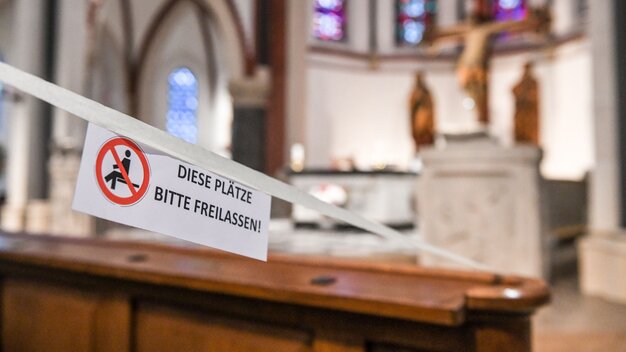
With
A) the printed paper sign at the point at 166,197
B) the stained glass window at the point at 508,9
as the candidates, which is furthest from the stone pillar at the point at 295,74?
the printed paper sign at the point at 166,197

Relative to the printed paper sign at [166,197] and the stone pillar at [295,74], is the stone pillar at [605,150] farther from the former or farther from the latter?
the stone pillar at [295,74]

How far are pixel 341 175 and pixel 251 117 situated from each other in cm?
252

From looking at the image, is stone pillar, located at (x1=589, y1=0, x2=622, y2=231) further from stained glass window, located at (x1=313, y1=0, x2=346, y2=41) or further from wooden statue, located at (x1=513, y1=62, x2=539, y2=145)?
stained glass window, located at (x1=313, y1=0, x2=346, y2=41)

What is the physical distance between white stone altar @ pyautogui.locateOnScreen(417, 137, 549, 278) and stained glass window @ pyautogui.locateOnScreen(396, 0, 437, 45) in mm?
11337

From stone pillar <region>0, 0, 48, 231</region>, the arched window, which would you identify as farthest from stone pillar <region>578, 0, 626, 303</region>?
the arched window

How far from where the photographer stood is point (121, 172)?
2.30ft

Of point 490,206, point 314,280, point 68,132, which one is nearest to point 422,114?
point 68,132

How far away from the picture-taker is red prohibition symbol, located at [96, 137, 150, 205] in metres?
0.68

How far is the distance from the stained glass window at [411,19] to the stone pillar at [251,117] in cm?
706

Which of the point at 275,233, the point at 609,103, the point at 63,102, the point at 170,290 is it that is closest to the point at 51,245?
the point at 170,290

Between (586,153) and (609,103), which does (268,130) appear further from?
(586,153)

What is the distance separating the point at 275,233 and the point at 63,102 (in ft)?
20.2

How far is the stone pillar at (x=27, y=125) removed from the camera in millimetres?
7633

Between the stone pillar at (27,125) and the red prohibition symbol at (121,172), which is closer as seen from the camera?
the red prohibition symbol at (121,172)
